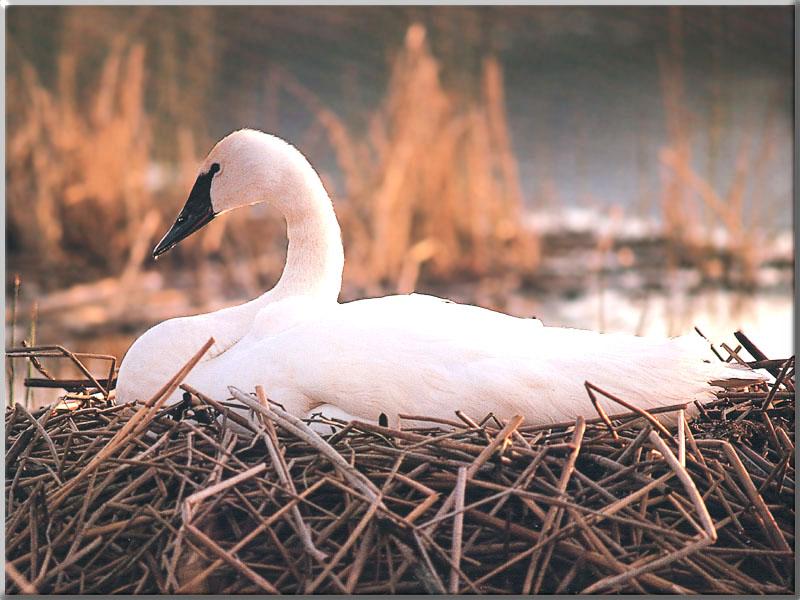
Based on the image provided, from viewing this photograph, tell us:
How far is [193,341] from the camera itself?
3250 mm

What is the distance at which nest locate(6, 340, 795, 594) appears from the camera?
222 cm

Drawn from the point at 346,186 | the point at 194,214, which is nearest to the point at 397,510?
the point at 194,214

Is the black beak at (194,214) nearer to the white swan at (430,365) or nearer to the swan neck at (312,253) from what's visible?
the swan neck at (312,253)

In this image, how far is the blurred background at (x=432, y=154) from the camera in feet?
20.3

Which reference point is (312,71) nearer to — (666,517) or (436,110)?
(436,110)

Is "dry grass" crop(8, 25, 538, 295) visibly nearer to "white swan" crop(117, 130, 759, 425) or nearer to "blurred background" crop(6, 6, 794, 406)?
"blurred background" crop(6, 6, 794, 406)

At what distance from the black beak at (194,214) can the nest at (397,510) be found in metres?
1.13

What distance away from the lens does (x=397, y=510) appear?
2.37 metres

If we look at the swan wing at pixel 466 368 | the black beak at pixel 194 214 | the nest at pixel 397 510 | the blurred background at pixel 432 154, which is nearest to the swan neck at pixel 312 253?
the black beak at pixel 194 214

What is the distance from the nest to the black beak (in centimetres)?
113

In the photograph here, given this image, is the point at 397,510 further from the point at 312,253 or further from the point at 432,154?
the point at 432,154

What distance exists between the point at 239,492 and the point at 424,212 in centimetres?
427

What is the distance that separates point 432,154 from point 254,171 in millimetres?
2944

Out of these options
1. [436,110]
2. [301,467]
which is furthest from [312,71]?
[301,467]
